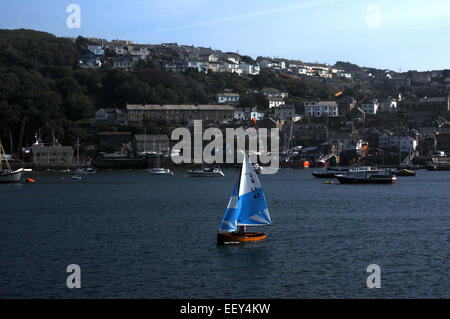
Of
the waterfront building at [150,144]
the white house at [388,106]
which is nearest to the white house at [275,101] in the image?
the white house at [388,106]

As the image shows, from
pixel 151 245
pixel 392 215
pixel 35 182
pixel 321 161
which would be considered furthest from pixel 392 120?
pixel 151 245

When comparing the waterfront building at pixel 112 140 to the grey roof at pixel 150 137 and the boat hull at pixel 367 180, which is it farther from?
the boat hull at pixel 367 180

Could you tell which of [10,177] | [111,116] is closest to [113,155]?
[111,116]

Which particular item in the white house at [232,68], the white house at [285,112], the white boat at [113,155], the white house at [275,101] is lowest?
the white boat at [113,155]

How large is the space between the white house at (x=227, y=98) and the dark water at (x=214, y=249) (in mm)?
85079

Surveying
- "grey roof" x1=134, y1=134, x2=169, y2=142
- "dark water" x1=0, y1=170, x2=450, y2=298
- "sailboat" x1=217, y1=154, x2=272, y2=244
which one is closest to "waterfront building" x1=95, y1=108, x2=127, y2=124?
"grey roof" x1=134, y1=134, x2=169, y2=142

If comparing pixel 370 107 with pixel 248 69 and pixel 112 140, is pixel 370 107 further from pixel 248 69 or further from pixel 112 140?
pixel 112 140

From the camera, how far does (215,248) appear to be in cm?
2567

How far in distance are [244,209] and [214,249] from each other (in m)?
1.91

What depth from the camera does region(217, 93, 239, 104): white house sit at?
430 ft

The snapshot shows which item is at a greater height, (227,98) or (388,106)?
(227,98)

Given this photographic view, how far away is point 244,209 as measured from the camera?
1021 inches

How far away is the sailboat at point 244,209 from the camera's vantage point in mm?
25672
